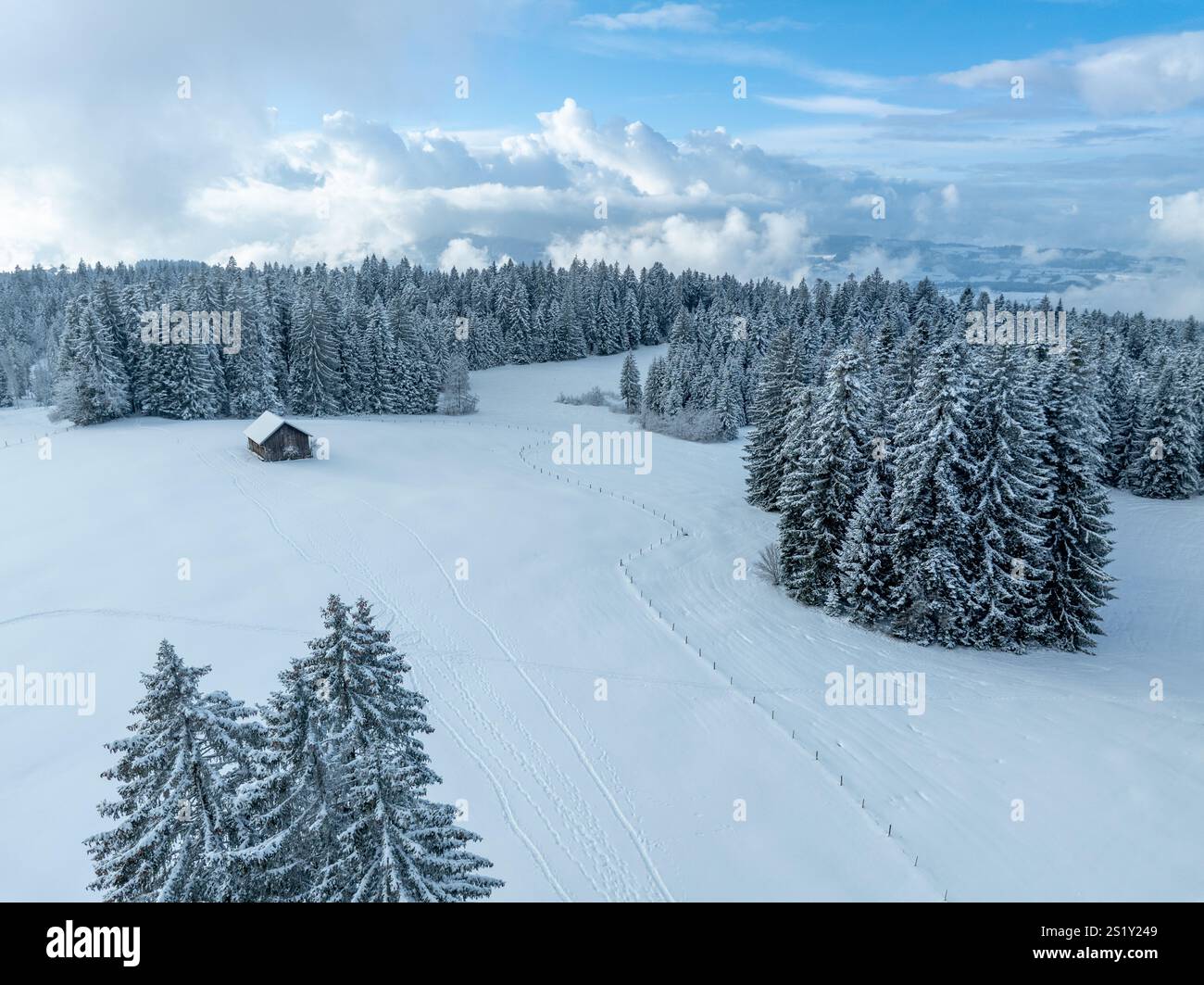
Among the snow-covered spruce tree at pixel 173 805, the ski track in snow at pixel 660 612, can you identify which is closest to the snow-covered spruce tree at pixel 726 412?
the ski track in snow at pixel 660 612

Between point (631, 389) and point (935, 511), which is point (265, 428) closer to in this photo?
point (935, 511)

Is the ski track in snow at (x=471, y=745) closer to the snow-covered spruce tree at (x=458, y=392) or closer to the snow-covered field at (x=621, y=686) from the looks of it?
the snow-covered field at (x=621, y=686)

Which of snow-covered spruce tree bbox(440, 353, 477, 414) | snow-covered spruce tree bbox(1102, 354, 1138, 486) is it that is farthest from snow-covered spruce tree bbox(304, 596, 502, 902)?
snow-covered spruce tree bbox(440, 353, 477, 414)

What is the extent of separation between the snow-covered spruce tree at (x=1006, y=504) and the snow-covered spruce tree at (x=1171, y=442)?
4407 centimetres

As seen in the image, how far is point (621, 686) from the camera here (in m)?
27.6

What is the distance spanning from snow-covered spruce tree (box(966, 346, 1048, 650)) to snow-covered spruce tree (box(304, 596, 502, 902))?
28.7 metres

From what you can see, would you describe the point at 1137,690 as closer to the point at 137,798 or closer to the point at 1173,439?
the point at 137,798

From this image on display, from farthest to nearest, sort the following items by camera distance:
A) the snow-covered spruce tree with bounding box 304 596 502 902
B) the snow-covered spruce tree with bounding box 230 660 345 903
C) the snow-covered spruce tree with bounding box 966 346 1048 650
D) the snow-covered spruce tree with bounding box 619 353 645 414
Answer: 1. the snow-covered spruce tree with bounding box 619 353 645 414
2. the snow-covered spruce tree with bounding box 966 346 1048 650
3. the snow-covered spruce tree with bounding box 230 660 345 903
4. the snow-covered spruce tree with bounding box 304 596 502 902

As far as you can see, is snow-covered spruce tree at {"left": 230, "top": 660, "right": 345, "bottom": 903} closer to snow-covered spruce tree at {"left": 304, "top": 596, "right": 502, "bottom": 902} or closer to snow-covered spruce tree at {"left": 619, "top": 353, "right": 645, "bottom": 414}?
snow-covered spruce tree at {"left": 304, "top": 596, "right": 502, "bottom": 902}

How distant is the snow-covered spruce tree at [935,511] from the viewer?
104 feet

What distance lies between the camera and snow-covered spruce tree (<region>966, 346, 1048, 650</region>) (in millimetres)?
31219

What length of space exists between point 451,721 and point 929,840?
16.0 meters

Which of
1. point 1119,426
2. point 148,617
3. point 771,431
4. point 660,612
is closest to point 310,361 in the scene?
point 148,617
